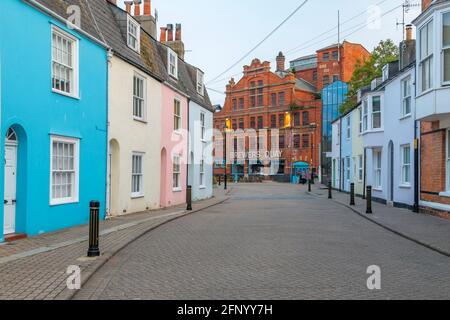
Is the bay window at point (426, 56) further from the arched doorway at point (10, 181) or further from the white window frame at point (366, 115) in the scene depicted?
the arched doorway at point (10, 181)

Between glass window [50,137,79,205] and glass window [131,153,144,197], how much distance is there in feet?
14.8

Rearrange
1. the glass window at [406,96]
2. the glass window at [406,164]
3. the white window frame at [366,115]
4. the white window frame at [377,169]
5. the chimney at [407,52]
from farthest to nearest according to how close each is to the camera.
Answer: the white window frame at [366,115], the white window frame at [377,169], the chimney at [407,52], the glass window at [406,164], the glass window at [406,96]

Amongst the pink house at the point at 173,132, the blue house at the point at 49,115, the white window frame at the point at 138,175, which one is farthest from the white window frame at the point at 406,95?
the blue house at the point at 49,115

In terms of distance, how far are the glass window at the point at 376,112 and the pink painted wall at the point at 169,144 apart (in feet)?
34.2

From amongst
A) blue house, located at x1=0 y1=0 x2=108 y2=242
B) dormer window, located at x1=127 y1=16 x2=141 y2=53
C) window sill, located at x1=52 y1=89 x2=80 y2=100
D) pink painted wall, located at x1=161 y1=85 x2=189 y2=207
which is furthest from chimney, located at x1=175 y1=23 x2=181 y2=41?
window sill, located at x1=52 y1=89 x2=80 y2=100

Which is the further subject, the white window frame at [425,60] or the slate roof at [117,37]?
the white window frame at [425,60]

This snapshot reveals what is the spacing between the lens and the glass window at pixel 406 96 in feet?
64.9

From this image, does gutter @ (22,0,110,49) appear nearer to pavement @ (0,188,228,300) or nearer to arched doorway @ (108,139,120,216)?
arched doorway @ (108,139,120,216)

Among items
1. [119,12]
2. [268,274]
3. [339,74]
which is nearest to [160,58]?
[119,12]

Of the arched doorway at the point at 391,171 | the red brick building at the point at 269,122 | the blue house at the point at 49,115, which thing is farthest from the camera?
the red brick building at the point at 269,122

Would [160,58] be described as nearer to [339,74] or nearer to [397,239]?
[397,239]

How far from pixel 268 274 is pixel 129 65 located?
11.8 m

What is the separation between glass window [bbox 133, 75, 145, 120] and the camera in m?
17.8
